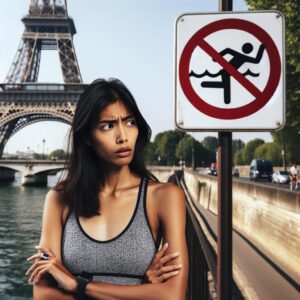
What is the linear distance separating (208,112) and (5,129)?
6632 centimetres

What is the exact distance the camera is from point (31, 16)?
70.4 meters

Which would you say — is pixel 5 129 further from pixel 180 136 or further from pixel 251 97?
pixel 251 97

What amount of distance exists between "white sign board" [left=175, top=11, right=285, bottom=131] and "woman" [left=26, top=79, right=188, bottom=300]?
312 millimetres

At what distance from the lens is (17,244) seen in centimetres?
2100

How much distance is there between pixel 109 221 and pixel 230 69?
0.88 m

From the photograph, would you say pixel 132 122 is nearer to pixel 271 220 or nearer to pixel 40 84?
pixel 271 220

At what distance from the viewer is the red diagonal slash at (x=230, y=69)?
2045 millimetres

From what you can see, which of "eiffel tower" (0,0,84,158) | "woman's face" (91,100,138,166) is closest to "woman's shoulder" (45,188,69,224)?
"woman's face" (91,100,138,166)

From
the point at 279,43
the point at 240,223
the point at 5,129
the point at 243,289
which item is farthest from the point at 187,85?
the point at 5,129

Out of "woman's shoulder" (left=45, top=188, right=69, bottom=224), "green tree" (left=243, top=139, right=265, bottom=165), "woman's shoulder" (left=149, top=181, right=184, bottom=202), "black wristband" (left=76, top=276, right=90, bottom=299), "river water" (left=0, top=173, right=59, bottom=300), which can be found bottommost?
"river water" (left=0, top=173, right=59, bottom=300)

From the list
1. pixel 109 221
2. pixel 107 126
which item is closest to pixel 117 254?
pixel 109 221

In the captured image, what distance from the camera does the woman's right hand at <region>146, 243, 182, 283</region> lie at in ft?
5.52

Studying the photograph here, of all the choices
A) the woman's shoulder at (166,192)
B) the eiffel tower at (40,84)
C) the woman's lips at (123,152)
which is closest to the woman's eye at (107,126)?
the woman's lips at (123,152)

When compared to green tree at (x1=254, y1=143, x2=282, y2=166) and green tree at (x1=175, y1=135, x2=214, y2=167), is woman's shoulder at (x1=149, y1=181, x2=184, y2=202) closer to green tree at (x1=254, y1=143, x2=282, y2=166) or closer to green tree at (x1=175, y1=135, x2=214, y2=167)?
green tree at (x1=254, y1=143, x2=282, y2=166)
